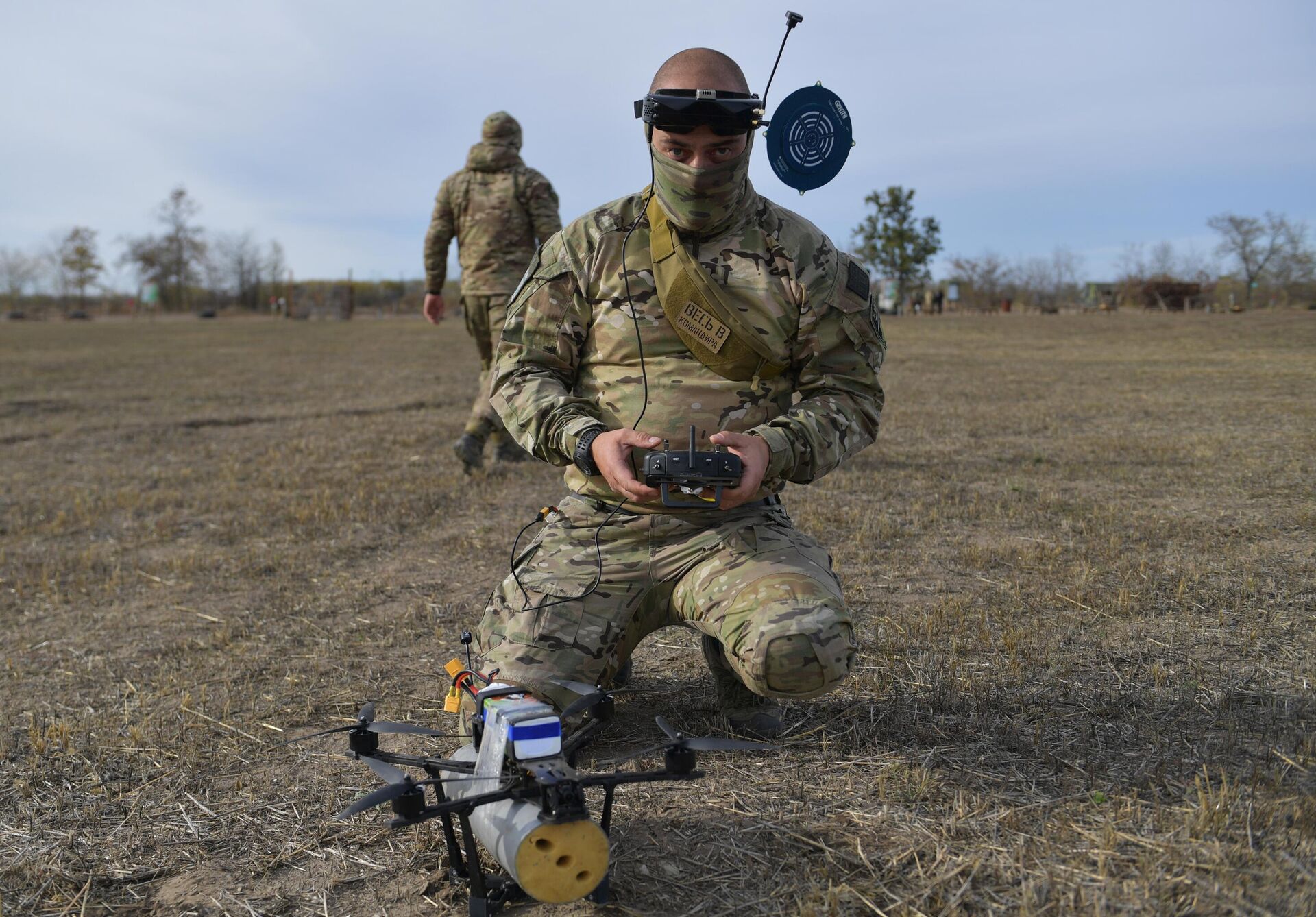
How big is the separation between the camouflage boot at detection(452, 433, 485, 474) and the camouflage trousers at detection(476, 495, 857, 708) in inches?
182

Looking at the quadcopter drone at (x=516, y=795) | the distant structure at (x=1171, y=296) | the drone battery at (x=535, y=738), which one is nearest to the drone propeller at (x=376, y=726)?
the quadcopter drone at (x=516, y=795)

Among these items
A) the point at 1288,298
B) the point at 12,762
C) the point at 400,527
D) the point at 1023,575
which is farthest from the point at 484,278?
the point at 1288,298

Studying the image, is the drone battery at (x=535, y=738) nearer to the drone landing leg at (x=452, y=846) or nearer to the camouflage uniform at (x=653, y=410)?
the drone landing leg at (x=452, y=846)

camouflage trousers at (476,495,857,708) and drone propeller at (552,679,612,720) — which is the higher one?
camouflage trousers at (476,495,857,708)

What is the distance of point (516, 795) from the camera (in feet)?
7.59

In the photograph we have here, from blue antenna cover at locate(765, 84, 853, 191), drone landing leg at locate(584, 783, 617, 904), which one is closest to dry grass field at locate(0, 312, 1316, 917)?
drone landing leg at locate(584, 783, 617, 904)

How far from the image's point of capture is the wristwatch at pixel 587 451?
3.35 m

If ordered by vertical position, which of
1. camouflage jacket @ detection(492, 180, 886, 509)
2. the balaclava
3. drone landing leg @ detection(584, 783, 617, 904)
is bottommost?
drone landing leg @ detection(584, 783, 617, 904)

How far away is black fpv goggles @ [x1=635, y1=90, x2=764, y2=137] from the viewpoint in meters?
3.28

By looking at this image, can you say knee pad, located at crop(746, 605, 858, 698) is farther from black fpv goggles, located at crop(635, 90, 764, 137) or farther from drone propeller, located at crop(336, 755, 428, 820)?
black fpv goggles, located at crop(635, 90, 764, 137)

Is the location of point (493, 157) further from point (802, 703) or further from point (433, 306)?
point (802, 703)

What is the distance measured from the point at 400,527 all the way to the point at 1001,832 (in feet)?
16.3

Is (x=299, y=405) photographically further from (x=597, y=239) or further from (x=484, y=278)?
(x=597, y=239)

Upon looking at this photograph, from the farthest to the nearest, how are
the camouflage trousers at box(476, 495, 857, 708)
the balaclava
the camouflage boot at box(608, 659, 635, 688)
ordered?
the camouflage boot at box(608, 659, 635, 688) → the balaclava → the camouflage trousers at box(476, 495, 857, 708)
